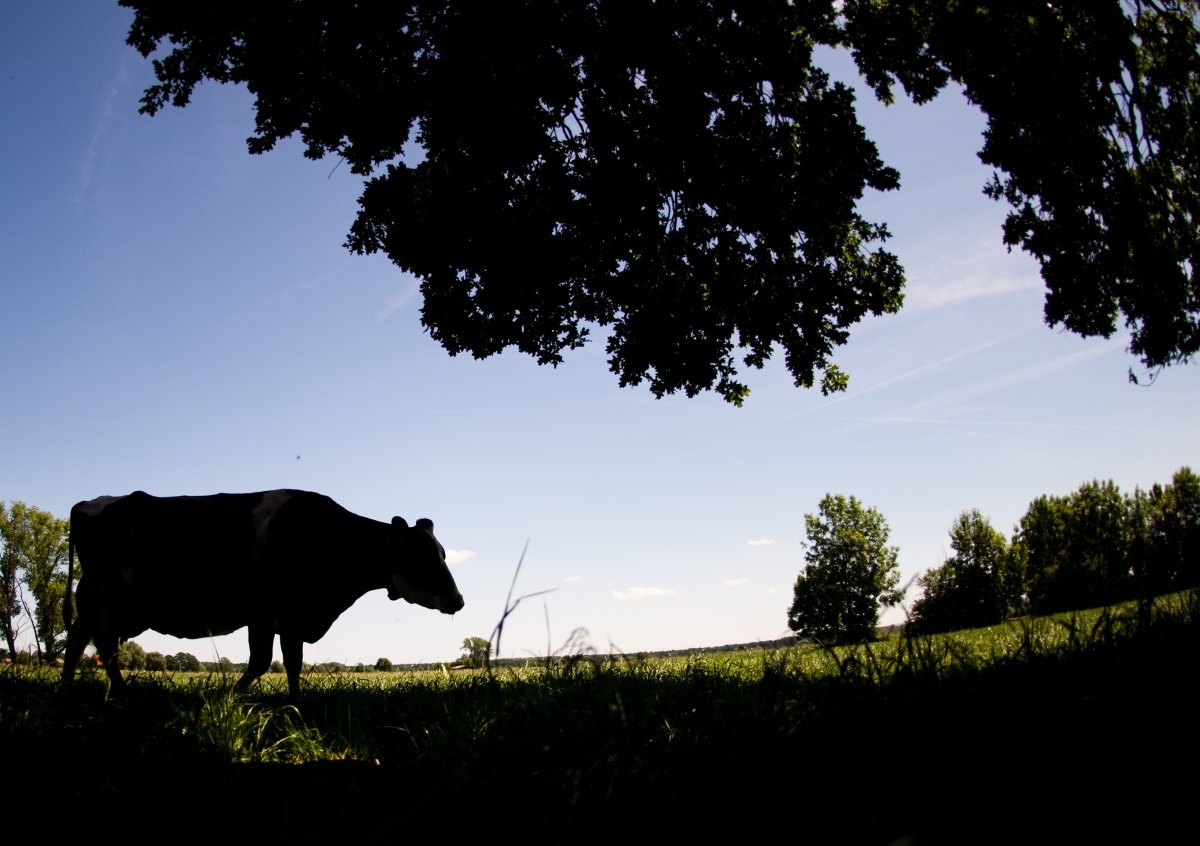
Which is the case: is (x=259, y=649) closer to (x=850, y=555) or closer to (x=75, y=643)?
(x=75, y=643)

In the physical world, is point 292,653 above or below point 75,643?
below

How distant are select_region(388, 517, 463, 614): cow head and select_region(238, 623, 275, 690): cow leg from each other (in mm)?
1886

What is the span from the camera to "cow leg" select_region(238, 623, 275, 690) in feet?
27.0

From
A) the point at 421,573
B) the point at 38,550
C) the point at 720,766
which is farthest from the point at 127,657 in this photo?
the point at 38,550

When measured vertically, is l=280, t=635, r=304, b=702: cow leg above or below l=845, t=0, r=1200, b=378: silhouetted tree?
Answer: below

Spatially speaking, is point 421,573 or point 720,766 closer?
point 720,766

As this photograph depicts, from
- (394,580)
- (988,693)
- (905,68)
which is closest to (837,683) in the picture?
(988,693)

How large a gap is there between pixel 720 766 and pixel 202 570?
828cm

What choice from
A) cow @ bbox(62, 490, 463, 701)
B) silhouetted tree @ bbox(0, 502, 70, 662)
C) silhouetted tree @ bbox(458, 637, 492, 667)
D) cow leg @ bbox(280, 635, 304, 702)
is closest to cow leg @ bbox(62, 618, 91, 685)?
cow @ bbox(62, 490, 463, 701)

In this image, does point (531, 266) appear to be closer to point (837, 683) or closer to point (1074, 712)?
point (837, 683)

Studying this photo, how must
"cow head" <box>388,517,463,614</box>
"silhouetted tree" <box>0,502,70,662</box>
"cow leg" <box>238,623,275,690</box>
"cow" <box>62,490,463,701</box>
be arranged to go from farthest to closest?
"silhouetted tree" <box>0,502,70,662</box> → "cow head" <box>388,517,463,614</box> → "cow" <box>62,490,463,701</box> → "cow leg" <box>238,623,275,690</box>

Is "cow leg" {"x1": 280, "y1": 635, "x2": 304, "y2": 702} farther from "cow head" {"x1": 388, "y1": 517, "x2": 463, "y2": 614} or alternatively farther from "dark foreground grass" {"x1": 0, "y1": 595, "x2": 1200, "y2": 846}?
"dark foreground grass" {"x1": 0, "y1": 595, "x2": 1200, "y2": 846}

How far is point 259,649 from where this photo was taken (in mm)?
8555

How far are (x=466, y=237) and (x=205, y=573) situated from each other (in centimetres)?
587
